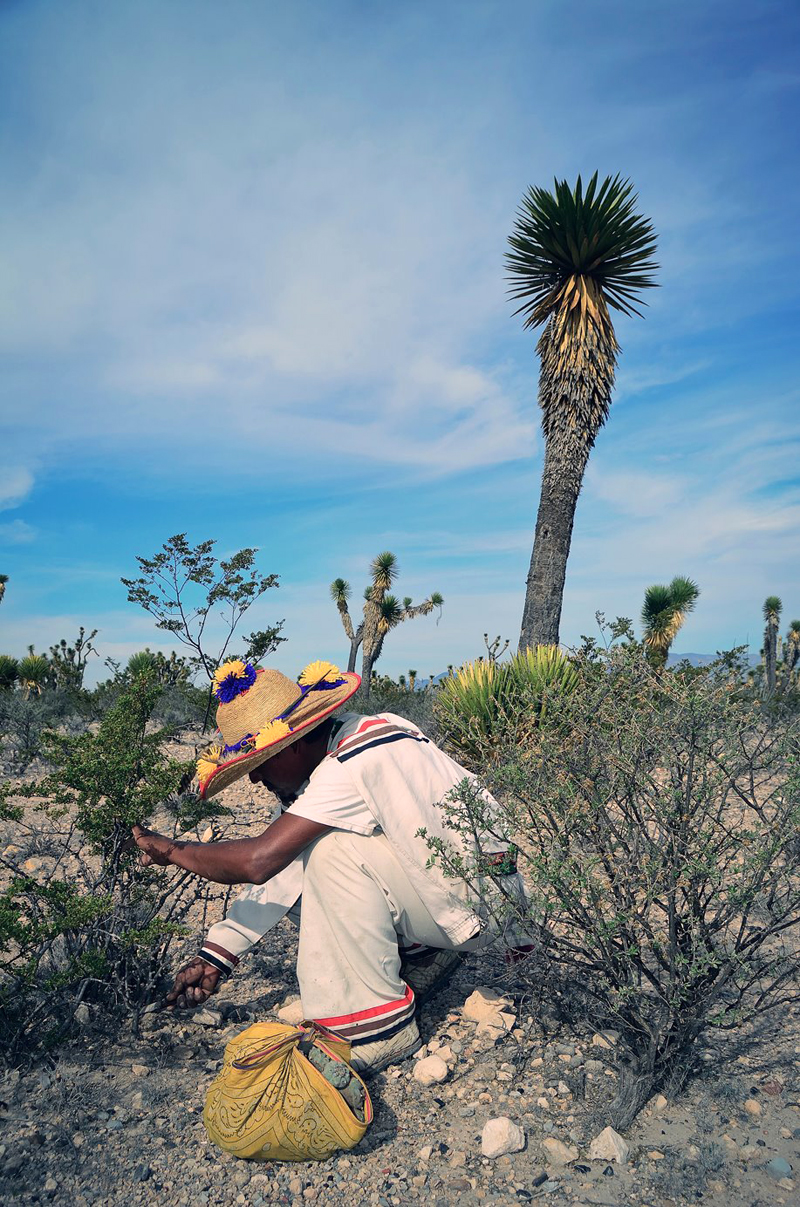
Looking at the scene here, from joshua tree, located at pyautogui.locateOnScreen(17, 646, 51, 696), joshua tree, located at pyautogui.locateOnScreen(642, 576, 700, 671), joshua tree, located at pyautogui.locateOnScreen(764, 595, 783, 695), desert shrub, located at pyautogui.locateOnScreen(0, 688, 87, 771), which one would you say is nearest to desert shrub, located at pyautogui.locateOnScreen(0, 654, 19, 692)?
joshua tree, located at pyautogui.locateOnScreen(17, 646, 51, 696)

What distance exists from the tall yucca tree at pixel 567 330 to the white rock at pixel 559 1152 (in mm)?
8293

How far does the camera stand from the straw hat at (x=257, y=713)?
269 cm

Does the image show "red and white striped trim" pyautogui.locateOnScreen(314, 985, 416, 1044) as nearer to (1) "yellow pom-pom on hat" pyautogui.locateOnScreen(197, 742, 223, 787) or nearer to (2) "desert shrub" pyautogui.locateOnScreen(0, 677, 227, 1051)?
(2) "desert shrub" pyautogui.locateOnScreen(0, 677, 227, 1051)

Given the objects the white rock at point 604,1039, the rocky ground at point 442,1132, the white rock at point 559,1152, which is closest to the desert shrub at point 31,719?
the rocky ground at point 442,1132

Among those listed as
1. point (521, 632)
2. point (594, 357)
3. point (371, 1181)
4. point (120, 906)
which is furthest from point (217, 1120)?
point (594, 357)

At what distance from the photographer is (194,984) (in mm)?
2920

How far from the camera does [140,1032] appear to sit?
2.82 m

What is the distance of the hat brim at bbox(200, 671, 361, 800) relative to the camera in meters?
2.67

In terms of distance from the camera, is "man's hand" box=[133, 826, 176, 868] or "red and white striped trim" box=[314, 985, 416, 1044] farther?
"man's hand" box=[133, 826, 176, 868]

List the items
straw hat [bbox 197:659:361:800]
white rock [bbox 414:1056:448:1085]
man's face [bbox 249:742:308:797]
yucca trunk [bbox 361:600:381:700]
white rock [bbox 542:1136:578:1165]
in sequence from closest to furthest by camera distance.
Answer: white rock [bbox 542:1136:578:1165], white rock [bbox 414:1056:448:1085], straw hat [bbox 197:659:361:800], man's face [bbox 249:742:308:797], yucca trunk [bbox 361:600:381:700]

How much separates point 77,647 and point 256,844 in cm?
1414

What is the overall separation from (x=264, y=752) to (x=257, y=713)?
171 millimetres

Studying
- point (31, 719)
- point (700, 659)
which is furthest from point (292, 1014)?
point (31, 719)

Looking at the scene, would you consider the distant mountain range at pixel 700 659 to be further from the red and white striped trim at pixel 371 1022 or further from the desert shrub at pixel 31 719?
the desert shrub at pixel 31 719
